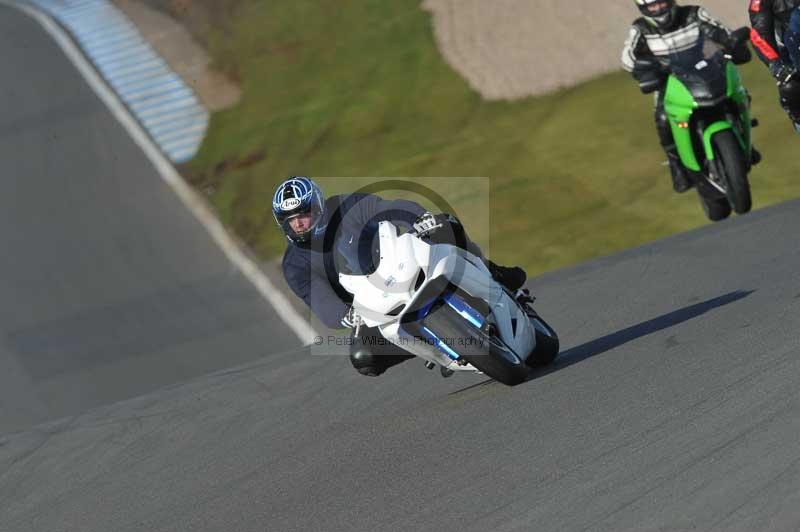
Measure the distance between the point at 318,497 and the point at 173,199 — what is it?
13.3 m

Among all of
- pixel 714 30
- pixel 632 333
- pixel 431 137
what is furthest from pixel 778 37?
pixel 431 137

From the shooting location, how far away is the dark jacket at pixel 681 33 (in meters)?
10.9

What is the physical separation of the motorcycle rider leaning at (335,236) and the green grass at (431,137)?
22.1 ft

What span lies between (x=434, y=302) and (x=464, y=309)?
Answer: 0.57ft

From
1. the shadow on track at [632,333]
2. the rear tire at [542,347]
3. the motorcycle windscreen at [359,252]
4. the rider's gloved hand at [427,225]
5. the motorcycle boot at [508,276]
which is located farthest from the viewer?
the shadow on track at [632,333]

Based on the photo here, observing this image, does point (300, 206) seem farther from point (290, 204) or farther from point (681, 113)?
point (681, 113)

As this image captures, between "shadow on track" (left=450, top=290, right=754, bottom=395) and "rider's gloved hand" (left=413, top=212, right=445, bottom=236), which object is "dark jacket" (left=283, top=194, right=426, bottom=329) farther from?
"shadow on track" (left=450, top=290, right=754, bottom=395)

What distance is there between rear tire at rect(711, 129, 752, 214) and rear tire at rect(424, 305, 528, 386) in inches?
179

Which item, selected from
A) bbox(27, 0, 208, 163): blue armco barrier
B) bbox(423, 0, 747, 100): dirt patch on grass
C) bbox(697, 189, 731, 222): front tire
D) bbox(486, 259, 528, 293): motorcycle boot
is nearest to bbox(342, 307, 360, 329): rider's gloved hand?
bbox(486, 259, 528, 293): motorcycle boot

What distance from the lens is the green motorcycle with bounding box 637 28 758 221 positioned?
10688mm

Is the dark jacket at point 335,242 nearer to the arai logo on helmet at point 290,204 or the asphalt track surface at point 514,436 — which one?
the arai logo on helmet at point 290,204

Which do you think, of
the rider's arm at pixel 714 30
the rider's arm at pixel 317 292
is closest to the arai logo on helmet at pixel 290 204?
the rider's arm at pixel 317 292

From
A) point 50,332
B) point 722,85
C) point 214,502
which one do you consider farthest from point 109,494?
point 50,332

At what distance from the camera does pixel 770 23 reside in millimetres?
10672
